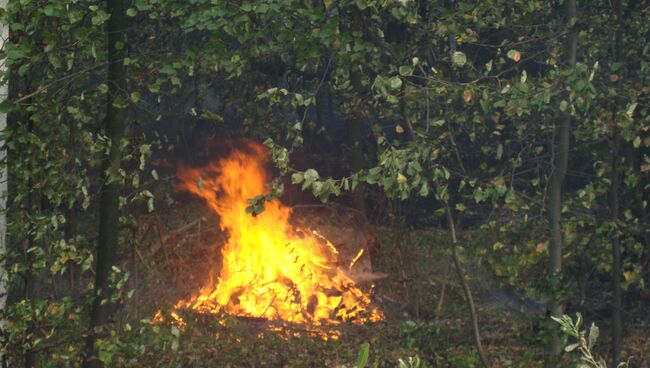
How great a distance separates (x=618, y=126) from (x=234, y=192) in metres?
6.79

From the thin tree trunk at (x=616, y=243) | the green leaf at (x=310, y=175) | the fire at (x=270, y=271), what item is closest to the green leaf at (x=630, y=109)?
the thin tree trunk at (x=616, y=243)

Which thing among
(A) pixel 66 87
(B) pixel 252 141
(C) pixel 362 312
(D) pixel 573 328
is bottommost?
(C) pixel 362 312

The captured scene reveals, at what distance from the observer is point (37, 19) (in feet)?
20.2

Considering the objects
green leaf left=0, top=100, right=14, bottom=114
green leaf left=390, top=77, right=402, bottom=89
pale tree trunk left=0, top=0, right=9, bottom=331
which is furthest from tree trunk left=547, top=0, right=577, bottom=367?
green leaf left=0, top=100, right=14, bottom=114

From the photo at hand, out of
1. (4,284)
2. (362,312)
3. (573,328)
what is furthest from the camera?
(362,312)

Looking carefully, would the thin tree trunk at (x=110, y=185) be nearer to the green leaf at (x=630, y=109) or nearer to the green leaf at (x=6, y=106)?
the green leaf at (x=6, y=106)

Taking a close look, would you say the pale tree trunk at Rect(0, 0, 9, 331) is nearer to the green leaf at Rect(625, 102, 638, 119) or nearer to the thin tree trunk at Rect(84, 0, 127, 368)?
the thin tree trunk at Rect(84, 0, 127, 368)

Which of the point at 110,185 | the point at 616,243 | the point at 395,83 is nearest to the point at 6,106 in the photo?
the point at 110,185

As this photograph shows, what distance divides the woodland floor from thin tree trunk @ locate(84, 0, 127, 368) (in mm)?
2174

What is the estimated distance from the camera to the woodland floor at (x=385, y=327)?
11.3 meters

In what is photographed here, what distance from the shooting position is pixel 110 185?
297 inches

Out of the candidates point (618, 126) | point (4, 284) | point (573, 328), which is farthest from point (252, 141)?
point (573, 328)

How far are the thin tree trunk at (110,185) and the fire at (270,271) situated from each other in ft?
18.4

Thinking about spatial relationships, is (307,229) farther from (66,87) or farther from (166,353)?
(66,87)
